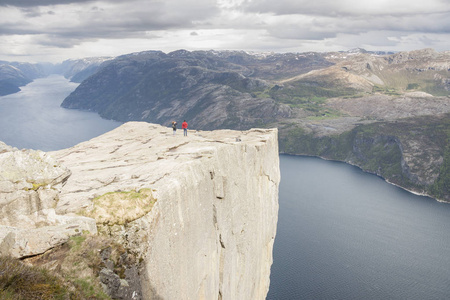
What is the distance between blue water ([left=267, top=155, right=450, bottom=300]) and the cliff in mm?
44546

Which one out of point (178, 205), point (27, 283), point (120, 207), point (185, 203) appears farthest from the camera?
point (185, 203)

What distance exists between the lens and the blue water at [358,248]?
91.9 metres

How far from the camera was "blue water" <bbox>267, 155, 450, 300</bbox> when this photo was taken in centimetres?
9188

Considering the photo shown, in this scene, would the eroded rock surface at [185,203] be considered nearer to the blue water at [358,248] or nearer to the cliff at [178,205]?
the cliff at [178,205]

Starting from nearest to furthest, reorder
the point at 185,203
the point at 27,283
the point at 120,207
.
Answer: the point at 27,283 → the point at 120,207 → the point at 185,203

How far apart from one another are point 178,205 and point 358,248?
106949 mm

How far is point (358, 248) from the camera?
4547 inches

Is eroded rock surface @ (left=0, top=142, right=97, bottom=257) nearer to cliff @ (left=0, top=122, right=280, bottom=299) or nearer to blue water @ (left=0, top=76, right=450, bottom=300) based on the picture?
cliff @ (left=0, top=122, right=280, bottom=299)

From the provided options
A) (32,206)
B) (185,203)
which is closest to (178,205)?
(185,203)

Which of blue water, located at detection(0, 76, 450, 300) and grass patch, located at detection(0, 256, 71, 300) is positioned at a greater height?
grass patch, located at detection(0, 256, 71, 300)

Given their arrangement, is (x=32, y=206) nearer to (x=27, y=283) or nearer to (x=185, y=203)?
(x=27, y=283)

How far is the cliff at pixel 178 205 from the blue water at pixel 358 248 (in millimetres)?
44546

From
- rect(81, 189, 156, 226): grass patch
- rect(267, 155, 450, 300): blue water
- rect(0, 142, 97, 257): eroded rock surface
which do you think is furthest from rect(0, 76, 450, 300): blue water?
rect(0, 142, 97, 257): eroded rock surface

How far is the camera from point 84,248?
1906cm
